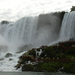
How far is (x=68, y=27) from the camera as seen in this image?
171 feet

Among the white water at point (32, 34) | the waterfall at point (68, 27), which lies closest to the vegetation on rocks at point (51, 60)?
the waterfall at point (68, 27)

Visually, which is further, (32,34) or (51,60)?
(32,34)

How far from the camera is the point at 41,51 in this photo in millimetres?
38875

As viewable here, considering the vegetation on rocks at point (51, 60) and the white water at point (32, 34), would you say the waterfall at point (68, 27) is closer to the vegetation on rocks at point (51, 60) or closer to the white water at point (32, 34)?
the white water at point (32, 34)

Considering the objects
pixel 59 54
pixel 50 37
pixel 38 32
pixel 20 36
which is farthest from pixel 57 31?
pixel 59 54

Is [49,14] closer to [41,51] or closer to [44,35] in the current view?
[44,35]

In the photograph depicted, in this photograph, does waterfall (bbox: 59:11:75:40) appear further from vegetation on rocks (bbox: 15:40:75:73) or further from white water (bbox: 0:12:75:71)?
vegetation on rocks (bbox: 15:40:75:73)

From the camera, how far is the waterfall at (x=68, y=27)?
51188 mm

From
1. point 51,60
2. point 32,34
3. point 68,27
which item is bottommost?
point 51,60

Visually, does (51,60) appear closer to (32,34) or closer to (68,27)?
(68,27)

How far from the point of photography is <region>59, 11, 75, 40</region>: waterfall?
51.2 m

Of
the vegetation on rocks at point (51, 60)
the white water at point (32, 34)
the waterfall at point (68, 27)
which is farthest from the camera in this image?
the white water at point (32, 34)

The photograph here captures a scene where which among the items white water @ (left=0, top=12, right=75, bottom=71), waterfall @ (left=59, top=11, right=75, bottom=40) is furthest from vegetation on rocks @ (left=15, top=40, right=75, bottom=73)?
white water @ (left=0, top=12, right=75, bottom=71)

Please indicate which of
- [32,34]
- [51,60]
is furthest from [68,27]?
[51,60]
